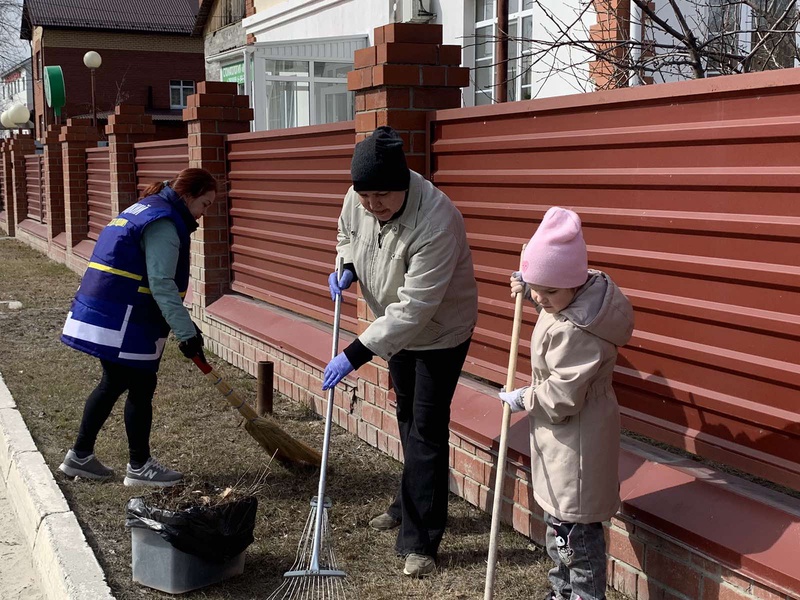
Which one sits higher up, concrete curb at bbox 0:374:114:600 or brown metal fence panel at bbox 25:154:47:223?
brown metal fence panel at bbox 25:154:47:223

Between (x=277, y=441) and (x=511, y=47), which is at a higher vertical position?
(x=511, y=47)

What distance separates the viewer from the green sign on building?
22.1 meters

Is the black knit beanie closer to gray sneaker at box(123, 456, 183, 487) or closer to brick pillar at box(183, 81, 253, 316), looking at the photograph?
gray sneaker at box(123, 456, 183, 487)

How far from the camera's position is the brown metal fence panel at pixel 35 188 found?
1869 centimetres

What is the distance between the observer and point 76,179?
1485 centimetres

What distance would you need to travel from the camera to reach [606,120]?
3877 mm

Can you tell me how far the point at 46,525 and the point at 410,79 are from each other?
3.00m

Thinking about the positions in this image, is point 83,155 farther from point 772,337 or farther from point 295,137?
point 772,337

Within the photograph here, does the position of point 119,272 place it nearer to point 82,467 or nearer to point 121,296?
point 121,296

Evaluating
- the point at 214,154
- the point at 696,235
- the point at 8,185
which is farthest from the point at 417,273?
the point at 8,185

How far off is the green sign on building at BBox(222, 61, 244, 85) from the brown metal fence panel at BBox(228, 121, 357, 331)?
47.9 ft

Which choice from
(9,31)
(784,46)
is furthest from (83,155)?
(9,31)

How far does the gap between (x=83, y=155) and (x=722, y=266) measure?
13.4m

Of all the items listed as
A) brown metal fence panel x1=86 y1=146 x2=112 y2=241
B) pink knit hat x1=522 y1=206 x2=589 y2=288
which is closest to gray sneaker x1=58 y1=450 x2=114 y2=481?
pink knit hat x1=522 y1=206 x2=589 y2=288
